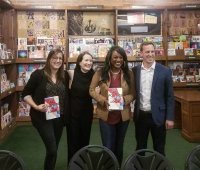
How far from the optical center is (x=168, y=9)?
4801mm

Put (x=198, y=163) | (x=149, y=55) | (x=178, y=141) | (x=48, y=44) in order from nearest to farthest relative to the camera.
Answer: (x=198, y=163)
(x=149, y=55)
(x=178, y=141)
(x=48, y=44)

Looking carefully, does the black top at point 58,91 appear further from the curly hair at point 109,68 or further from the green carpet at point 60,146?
the green carpet at point 60,146

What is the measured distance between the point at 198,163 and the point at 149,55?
111cm

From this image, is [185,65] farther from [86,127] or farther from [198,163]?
[198,163]

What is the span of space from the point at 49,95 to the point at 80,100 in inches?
14.5

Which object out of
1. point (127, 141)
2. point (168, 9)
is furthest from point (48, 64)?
point (168, 9)

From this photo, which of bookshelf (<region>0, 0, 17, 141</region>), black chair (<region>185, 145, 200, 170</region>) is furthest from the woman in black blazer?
bookshelf (<region>0, 0, 17, 141</region>)

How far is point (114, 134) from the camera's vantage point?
6.98ft

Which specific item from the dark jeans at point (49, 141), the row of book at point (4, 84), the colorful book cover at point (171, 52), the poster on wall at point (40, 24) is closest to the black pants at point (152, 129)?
the dark jeans at point (49, 141)

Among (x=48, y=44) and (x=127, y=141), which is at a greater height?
(x=48, y=44)

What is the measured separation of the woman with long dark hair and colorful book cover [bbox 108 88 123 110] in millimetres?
381

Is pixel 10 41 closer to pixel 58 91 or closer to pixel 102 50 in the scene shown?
pixel 102 50

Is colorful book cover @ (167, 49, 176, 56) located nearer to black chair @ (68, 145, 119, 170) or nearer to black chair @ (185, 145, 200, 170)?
black chair @ (185, 145, 200, 170)

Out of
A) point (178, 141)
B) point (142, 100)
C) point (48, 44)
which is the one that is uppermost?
point (48, 44)
